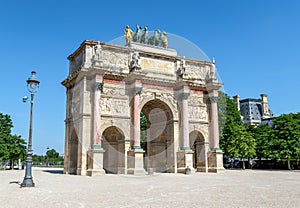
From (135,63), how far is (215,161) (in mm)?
12011

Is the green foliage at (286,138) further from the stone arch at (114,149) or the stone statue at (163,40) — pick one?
the stone arch at (114,149)

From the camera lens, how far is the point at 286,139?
127 feet

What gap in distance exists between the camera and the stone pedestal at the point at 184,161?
27.7m

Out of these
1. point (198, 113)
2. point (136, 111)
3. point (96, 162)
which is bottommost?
point (96, 162)

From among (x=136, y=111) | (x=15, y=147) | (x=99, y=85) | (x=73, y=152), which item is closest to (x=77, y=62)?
(x=99, y=85)

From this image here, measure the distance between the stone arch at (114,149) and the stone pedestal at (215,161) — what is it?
29.1 feet

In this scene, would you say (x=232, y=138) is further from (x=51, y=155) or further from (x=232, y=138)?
(x=51, y=155)

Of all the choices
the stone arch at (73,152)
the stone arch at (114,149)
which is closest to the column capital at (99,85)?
the stone arch at (114,149)

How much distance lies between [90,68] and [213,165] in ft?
48.2

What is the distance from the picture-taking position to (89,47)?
26.8 meters

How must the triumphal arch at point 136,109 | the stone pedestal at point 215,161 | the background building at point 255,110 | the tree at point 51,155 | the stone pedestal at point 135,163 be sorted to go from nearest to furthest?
the stone pedestal at point 135,163, the triumphal arch at point 136,109, the stone pedestal at point 215,161, the background building at point 255,110, the tree at point 51,155

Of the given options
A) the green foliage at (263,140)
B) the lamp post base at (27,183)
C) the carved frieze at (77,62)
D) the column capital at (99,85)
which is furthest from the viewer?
the green foliage at (263,140)

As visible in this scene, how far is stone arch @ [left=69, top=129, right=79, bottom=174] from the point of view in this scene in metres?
27.7

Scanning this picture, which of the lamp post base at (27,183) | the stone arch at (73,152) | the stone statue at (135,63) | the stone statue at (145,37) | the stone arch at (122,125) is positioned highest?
the stone statue at (145,37)
